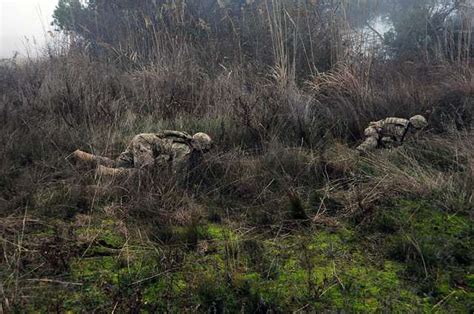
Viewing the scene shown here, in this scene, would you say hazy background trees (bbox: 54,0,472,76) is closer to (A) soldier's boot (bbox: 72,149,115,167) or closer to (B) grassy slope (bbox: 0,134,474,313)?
(A) soldier's boot (bbox: 72,149,115,167)

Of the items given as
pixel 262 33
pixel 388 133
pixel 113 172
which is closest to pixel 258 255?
pixel 113 172

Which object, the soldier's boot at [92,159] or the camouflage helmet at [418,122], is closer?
the soldier's boot at [92,159]

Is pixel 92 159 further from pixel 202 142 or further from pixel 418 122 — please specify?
pixel 418 122

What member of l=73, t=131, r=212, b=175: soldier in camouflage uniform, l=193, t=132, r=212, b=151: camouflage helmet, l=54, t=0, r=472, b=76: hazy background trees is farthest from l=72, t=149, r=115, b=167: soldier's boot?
l=54, t=0, r=472, b=76: hazy background trees

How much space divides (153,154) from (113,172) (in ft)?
1.23

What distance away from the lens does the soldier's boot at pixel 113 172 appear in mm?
3177

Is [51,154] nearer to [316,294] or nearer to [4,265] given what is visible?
[4,265]

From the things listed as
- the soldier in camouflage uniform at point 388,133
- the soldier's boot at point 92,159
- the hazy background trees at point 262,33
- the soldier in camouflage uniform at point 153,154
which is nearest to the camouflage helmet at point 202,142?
the soldier in camouflage uniform at point 153,154

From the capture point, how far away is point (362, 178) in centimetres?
325

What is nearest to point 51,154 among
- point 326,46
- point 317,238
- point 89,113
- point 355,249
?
point 89,113

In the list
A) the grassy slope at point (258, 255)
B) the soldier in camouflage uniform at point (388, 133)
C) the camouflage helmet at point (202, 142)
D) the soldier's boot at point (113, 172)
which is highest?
the camouflage helmet at point (202, 142)

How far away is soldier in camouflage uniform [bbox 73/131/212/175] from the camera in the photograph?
329cm

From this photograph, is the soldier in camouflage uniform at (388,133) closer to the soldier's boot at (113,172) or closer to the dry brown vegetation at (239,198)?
the dry brown vegetation at (239,198)

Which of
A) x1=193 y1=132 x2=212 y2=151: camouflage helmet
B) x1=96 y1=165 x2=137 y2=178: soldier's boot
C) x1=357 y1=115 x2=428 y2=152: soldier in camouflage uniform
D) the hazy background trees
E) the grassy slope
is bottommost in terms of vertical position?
the grassy slope
